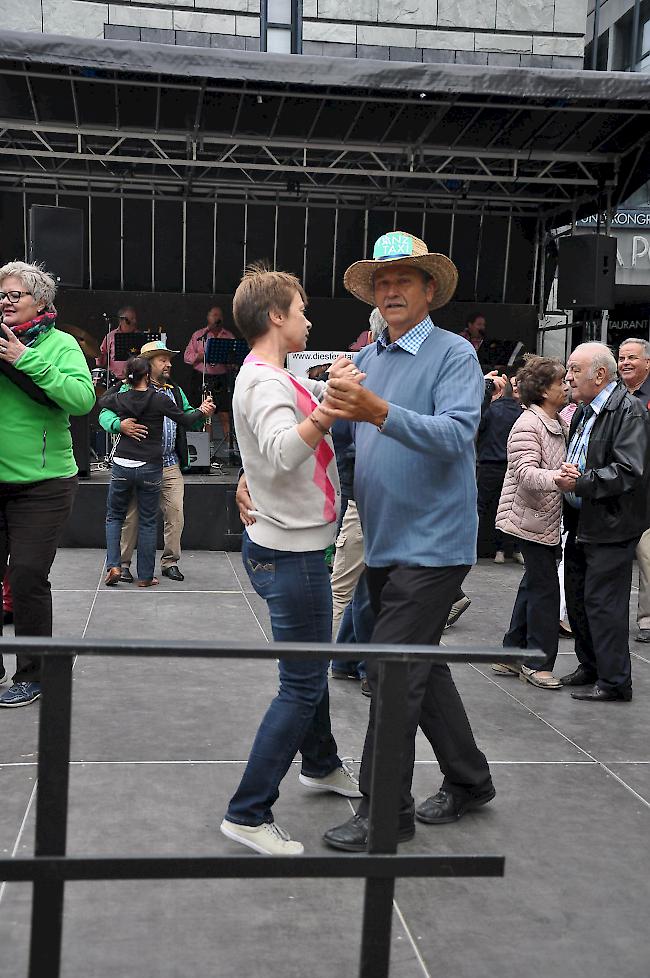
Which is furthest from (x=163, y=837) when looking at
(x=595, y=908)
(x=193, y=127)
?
(x=193, y=127)

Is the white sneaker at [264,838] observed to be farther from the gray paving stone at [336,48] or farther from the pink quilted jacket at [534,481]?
the gray paving stone at [336,48]

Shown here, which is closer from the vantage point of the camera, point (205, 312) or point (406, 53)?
point (205, 312)

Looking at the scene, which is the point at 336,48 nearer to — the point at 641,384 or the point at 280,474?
the point at 641,384

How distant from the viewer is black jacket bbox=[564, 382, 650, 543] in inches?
207

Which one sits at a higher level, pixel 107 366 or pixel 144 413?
pixel 107 366

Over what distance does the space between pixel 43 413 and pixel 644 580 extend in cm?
449

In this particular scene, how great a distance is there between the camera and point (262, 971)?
2.65 m

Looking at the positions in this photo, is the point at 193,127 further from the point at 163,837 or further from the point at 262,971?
the point at 262,971

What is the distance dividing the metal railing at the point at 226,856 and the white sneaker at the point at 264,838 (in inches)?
52.1

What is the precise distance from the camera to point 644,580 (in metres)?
7.20

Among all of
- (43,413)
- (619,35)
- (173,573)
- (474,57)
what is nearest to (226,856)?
(43,413)

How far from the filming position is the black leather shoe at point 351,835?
11.3 feet

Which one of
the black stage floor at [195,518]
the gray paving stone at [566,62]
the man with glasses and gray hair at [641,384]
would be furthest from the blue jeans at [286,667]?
the gray paving stone at [566,62]

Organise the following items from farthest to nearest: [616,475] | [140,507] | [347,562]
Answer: [140,507] → [347,562] → [616,475]
